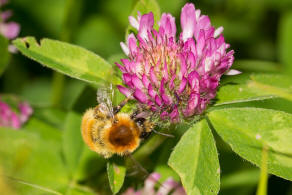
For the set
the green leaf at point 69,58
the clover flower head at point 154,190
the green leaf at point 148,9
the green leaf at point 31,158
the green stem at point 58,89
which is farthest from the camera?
the green stem at point 58,89

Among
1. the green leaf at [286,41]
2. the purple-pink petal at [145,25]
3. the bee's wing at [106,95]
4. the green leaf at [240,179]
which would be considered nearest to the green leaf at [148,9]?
the purple-pink petal at [145,25]

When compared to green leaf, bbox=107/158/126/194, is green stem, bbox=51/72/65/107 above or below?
above

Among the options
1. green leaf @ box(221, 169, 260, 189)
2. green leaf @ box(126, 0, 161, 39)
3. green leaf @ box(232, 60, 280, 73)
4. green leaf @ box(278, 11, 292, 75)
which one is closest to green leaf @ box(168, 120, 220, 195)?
green leaf @ box(126, 0, 161, 39)

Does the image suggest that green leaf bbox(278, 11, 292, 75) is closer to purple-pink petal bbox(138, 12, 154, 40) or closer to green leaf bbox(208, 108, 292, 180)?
green leaf bbox(208, 108, 292, 180)

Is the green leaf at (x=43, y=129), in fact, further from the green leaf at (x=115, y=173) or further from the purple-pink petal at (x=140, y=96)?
the purple-pink petal at (x=140, y=96)

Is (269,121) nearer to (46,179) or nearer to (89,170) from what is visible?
(89,170)

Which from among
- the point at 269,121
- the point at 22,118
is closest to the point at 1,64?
the point at 22,118
